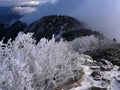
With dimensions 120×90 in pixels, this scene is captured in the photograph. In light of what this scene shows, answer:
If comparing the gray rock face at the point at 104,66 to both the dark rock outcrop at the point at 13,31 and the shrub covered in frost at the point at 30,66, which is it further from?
the dark rock outcrop at the point at 13,31

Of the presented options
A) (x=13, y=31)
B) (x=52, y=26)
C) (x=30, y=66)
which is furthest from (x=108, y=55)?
(x=13, y=31)

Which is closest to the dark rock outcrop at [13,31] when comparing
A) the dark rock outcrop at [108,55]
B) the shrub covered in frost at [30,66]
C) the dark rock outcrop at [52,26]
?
the dark rock outcrop at [52,26]

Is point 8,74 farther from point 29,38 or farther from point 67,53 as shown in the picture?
point 67,53

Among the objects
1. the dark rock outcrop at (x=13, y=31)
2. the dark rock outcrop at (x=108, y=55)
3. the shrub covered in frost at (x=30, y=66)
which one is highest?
the dark rock outcrop at (x=13, y=31)

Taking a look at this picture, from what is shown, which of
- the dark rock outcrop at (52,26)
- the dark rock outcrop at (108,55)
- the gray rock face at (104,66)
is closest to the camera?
the gray rock face at (104,66)

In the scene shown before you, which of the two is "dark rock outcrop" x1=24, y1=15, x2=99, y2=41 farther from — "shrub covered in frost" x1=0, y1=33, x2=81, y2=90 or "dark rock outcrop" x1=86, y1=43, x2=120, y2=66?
"shrub covered in frost" x1=0, y1=33, x2=81, y2=90

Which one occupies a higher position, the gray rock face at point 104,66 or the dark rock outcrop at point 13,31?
the dark rock outcrop at point 13,31

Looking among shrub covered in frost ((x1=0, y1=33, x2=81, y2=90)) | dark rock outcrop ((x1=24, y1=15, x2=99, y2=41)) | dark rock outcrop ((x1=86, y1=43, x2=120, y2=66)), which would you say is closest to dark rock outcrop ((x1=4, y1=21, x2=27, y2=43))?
dark rock outcrop ((x1=24, y1=15, x2=99, y2=41))

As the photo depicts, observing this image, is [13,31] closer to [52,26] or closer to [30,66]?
[52,26]
